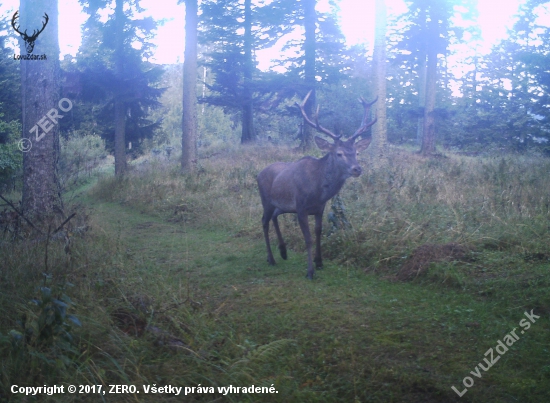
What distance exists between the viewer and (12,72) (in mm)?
24844

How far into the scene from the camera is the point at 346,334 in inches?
182

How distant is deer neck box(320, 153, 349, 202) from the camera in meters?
7.35

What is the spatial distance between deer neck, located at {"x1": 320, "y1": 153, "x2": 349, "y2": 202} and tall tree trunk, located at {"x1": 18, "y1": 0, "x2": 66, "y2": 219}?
479cm

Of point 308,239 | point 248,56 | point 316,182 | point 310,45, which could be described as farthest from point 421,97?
point 308,239

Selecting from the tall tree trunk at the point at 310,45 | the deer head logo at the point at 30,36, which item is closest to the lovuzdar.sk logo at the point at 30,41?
the deer head logo at the point at 30,36

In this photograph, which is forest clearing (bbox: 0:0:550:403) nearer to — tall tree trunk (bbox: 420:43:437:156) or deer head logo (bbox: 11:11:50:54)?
deer head logo (bbox: 11:11:50:54)

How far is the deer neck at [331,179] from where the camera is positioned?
735 cm

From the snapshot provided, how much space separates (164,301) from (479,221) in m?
5.49

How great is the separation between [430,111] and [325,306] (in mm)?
20601

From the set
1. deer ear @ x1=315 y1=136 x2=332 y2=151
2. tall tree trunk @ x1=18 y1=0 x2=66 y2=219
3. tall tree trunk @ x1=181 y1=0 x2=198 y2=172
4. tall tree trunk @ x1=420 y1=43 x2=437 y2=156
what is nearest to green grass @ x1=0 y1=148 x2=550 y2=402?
deer ear @ x1=315 y1=136 x2=332 y2=151

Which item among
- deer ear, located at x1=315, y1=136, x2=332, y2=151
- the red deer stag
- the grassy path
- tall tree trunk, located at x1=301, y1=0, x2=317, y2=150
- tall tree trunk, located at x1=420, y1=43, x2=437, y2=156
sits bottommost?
the grassy path

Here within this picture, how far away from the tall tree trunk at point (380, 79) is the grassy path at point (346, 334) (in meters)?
9.96

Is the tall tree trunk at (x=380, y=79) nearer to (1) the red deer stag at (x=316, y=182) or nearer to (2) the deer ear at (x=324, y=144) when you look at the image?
(1) the red deer stag at (x=316, y=182)

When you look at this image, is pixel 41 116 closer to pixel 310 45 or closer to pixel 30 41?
pixel 30 41
